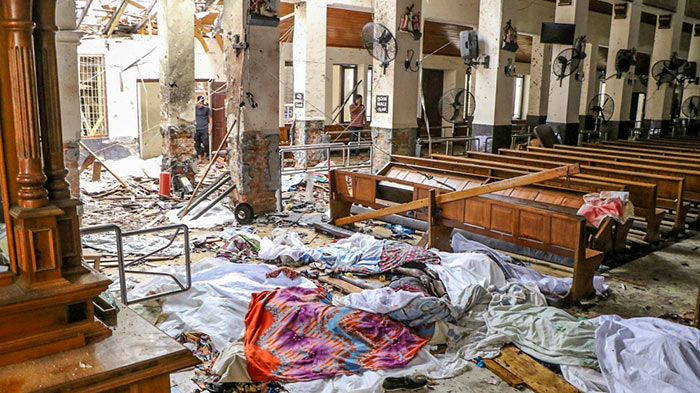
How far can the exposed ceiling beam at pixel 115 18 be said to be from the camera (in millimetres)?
12413

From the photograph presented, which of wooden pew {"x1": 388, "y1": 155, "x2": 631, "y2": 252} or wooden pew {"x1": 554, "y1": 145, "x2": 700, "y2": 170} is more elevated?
wooden pew {"x1": 554, "y1": 145, "x2": 700, "y2": 170}

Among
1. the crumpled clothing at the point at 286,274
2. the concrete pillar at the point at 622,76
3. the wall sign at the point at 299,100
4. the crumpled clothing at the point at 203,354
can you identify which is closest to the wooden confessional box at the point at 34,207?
the crumpled clothing at the point at 203,354

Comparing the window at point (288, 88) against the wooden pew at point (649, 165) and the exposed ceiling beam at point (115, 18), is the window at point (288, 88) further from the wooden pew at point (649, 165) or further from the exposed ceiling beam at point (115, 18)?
the wooden pew at point (649, 165)

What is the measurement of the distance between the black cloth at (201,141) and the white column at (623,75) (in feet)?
38.1

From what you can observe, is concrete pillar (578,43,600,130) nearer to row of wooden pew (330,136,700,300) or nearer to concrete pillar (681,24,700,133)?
concrete pillar (681,24,700,133)

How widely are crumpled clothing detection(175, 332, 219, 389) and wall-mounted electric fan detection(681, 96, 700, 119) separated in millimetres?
20053

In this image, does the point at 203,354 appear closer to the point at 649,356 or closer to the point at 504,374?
the point at 504,374

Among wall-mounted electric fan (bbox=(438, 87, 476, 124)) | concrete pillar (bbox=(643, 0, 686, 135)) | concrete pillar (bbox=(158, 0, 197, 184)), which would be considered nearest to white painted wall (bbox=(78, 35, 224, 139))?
concrete pillar (bbox=(158, 0, 197, 184))

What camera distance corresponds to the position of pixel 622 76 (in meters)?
16.9

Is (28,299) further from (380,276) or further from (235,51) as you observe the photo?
(235,51)

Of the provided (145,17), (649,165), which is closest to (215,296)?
(649,165)

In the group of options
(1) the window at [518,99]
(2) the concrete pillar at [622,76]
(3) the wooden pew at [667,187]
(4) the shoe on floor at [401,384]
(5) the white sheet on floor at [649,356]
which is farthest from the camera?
(1) the window at [518,99]

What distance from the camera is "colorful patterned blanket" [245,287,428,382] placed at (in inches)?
155

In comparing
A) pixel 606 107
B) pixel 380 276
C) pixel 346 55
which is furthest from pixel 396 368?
pixel 606 107
